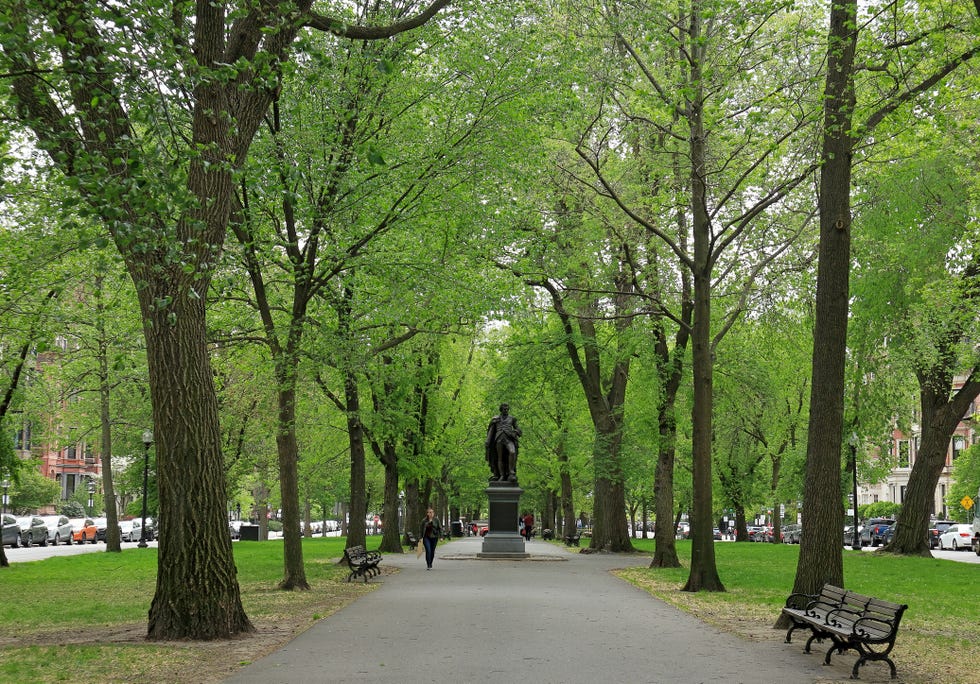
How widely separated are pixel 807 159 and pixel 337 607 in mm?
11593

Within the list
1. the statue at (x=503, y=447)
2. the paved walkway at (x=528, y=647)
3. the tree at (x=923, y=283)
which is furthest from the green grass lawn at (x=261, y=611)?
the statue at (x=503, y=447)

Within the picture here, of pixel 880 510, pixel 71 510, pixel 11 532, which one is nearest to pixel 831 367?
pixel 11 532

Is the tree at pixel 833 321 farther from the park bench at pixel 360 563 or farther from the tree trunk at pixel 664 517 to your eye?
the tree trunk at pixel 664 517

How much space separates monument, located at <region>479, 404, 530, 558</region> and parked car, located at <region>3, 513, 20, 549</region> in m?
22.5

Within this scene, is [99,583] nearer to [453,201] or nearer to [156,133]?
[453,201]

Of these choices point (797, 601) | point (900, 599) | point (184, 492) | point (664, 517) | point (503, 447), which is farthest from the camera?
point (503, 447)

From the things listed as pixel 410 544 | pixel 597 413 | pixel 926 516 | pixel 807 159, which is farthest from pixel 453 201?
pixel 410 544

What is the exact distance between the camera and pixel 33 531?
47.0 metres

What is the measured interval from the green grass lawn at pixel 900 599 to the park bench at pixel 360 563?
5680 millimetres

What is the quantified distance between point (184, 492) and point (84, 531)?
45.3m

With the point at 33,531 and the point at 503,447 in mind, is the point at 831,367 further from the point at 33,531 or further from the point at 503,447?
the point at 33,531

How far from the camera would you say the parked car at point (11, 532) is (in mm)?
43031

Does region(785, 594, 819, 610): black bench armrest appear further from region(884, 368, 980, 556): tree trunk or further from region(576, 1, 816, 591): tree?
region(884, 368, 980, 556): tree trunk

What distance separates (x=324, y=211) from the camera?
17250 mm
